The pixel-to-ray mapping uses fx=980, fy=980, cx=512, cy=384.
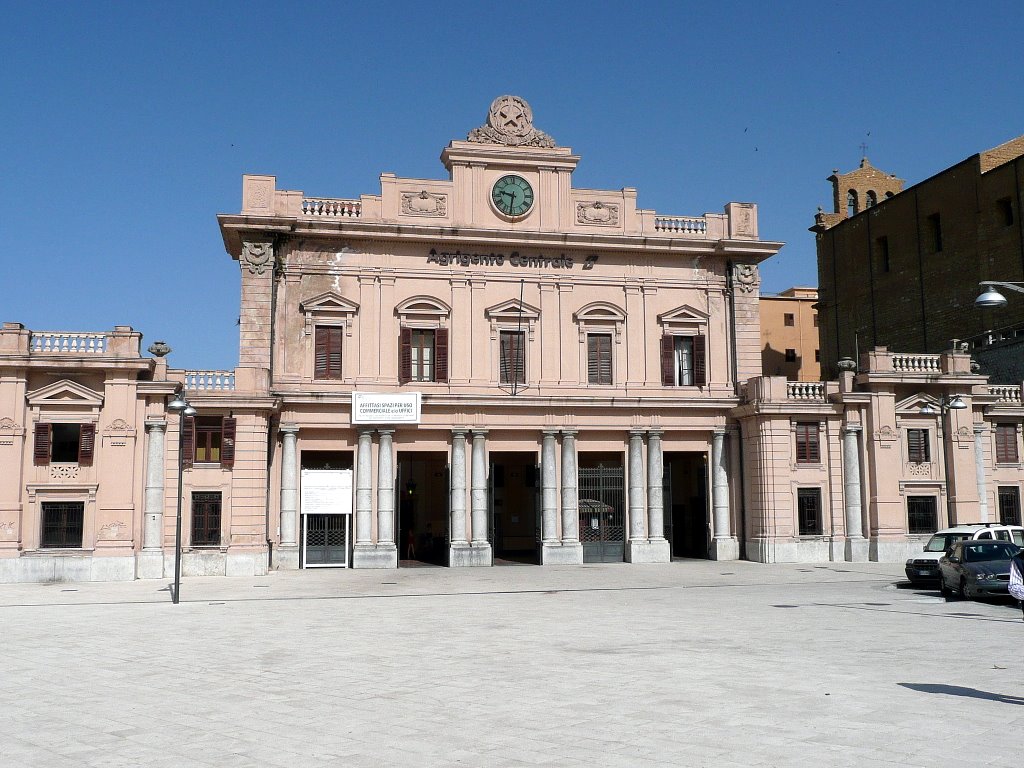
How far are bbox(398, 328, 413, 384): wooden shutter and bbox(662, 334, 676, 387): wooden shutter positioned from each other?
33.2 feet

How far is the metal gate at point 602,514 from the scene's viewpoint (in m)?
38.1

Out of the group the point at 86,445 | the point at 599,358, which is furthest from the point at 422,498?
the point at 86,445

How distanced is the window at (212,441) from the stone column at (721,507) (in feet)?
60.6

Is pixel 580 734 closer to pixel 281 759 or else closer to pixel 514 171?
pixel 281 759

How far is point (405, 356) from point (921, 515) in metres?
21.1

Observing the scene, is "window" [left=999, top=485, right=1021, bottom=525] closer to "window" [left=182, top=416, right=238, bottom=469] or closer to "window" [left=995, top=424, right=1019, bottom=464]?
"window" [left=995, top=424, right=1019, bottom=464]

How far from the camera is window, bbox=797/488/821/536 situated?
37875 millimetres

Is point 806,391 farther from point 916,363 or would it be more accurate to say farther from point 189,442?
point 189,442

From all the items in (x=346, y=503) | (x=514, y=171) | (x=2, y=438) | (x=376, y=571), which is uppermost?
(x=514, y=171)

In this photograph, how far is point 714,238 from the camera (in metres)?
40.0

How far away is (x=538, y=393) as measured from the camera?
3809 centimetres

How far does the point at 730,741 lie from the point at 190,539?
27.4 metres

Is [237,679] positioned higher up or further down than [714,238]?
further down

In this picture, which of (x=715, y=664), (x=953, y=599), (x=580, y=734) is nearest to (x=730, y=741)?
(x=580, y=734)
